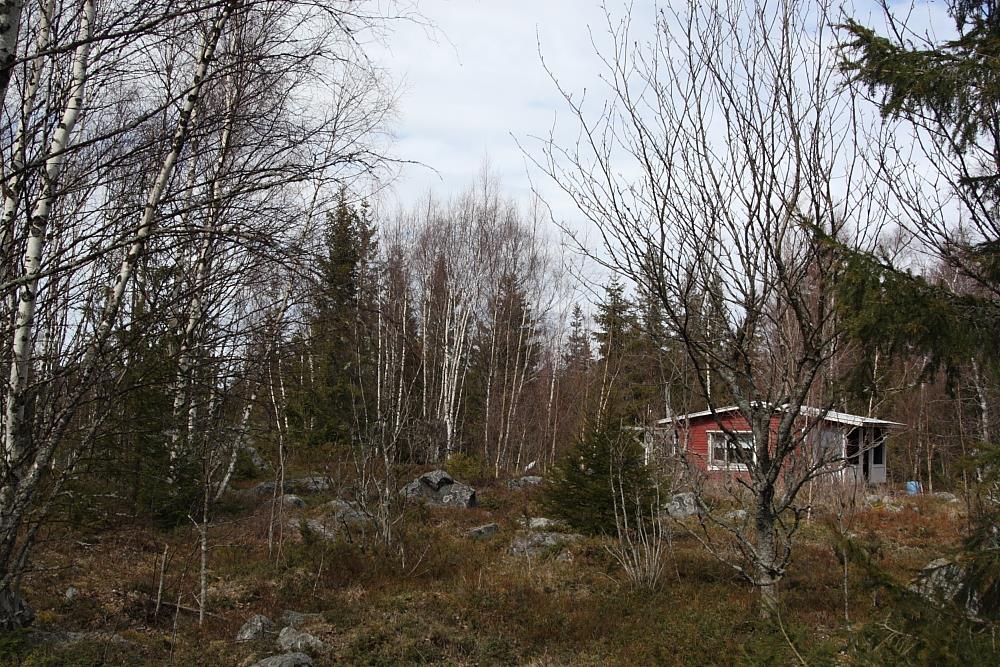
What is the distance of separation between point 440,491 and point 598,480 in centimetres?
470

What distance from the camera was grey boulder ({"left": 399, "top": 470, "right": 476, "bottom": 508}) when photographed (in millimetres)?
13625

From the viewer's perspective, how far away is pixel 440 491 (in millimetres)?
14109

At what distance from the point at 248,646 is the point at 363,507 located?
3.15m

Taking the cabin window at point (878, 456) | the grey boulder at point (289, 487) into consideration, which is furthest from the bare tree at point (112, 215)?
the cabin window at point (878, 456)

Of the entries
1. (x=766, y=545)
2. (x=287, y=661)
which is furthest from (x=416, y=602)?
(x=766, y=545)

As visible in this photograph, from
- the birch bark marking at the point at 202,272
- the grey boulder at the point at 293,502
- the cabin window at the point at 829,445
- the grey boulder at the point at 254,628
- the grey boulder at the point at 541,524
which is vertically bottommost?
the grey boulder at the point at 254,628

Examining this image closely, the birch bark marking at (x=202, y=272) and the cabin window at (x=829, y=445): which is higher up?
the birch bark marking at (x=202, y=272)

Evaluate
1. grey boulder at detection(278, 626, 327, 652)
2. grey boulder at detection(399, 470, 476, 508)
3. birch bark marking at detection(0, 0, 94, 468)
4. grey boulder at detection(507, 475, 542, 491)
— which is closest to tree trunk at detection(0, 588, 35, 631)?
grey boulder at detection(278, 626, 327, 652)

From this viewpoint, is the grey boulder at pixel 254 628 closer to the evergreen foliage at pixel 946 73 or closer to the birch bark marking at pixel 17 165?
the birch bark marking at pixel 17 165

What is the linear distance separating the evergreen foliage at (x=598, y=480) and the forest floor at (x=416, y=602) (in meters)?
0.63

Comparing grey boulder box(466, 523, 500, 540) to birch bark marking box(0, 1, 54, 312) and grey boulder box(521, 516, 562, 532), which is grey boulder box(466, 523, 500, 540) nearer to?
grey boulder box(521, 516, 562, 532)

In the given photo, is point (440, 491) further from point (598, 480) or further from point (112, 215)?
point (112, 215)

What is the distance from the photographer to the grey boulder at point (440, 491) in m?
13.6

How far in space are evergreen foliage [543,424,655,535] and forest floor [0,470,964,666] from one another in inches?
24.7
